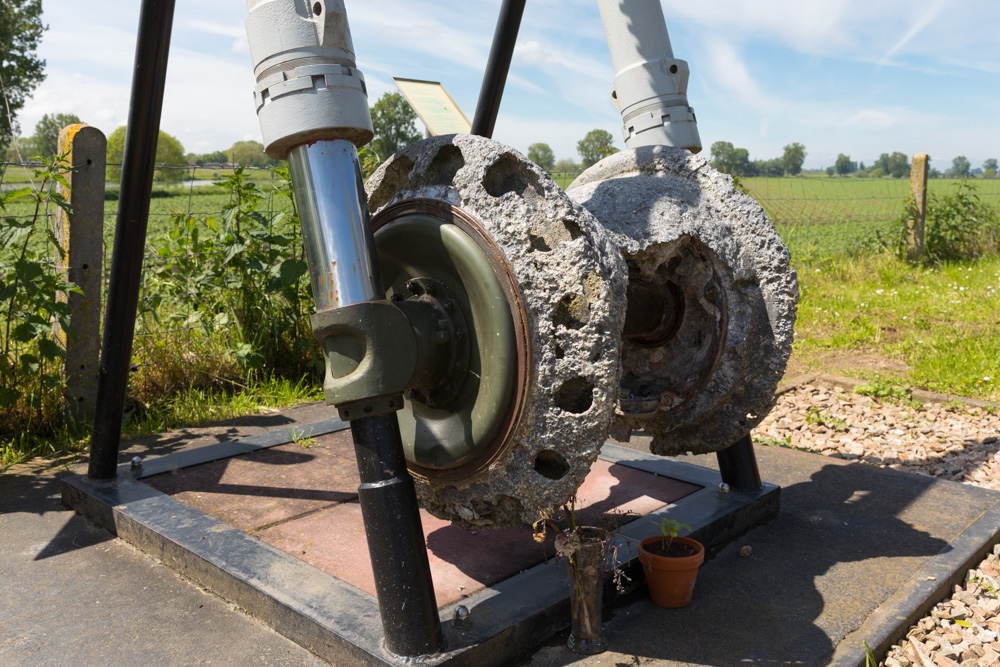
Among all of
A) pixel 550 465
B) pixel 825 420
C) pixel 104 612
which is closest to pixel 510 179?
pixel 550 465

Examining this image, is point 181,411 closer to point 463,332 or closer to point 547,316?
point 463,332

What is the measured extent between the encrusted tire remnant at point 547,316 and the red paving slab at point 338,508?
470mm

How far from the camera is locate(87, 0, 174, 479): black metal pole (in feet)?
8.65

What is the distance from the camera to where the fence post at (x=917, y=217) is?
383 inches

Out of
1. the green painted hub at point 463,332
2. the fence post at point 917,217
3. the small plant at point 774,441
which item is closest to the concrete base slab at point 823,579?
the green painted hub at point 463,332

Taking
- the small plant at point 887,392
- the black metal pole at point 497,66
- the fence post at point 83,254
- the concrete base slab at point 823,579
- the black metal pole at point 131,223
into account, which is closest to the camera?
the concrete base slab at point 823,579

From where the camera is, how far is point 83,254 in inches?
160

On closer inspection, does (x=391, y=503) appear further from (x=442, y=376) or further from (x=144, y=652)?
(x=144, y=652)

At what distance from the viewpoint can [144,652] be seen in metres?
2.03

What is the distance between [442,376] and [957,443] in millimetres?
3242

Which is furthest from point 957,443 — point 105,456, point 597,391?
point 105,456

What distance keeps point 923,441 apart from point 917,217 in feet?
22.2

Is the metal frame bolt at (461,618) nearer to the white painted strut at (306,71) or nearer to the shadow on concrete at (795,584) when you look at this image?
the shadow on concrete at (795,584)

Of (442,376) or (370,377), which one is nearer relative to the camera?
(370,377)
